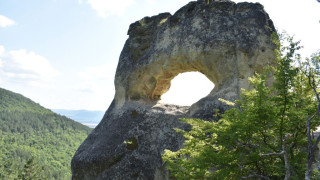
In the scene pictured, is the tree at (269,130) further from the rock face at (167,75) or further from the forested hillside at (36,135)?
the forested hillside at (36,135)

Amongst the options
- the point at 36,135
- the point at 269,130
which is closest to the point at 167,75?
the point at 269,130

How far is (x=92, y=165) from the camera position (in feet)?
36.7

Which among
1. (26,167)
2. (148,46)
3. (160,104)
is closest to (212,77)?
(160,104)

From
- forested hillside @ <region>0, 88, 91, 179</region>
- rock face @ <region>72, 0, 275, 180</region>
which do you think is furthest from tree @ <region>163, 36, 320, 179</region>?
forested hillside @ <region>0, 88, 91, 179</region>

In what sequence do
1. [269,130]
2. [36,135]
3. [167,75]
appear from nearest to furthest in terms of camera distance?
[269,130], [167,75], [36,135]

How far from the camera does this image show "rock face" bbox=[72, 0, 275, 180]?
10.1 meters

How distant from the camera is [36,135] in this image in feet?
358

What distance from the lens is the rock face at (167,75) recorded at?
10094 mm

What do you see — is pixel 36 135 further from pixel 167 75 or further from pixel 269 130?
pixel 269 130

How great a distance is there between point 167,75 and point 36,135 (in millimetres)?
108617

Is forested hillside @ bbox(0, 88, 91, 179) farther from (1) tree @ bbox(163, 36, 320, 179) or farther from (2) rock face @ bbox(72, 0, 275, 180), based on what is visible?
(1) tree @ bbox(163, 36, 320, 179)

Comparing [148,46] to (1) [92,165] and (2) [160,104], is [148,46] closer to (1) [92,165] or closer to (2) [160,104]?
(2) [160,104]

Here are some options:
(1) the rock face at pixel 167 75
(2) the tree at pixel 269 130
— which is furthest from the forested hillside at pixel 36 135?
(2) the tree at pixel 269 130

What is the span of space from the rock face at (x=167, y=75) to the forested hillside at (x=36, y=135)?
67359mm
